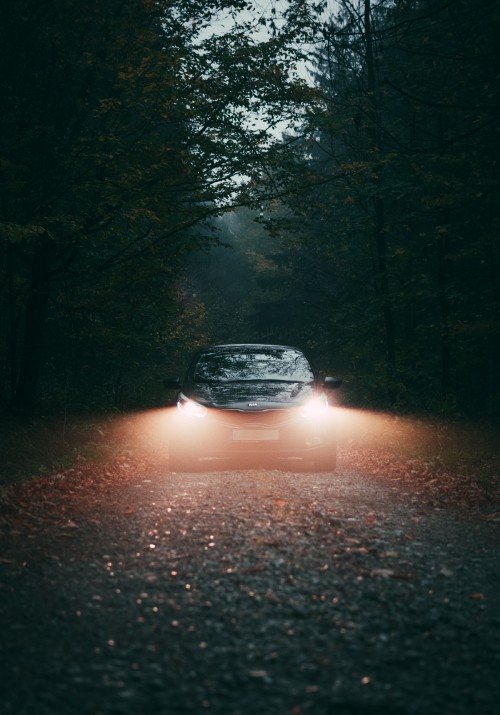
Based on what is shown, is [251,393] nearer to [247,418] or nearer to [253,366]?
[247,418]

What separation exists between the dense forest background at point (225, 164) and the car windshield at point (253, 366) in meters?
3.05

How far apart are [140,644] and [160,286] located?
13.6 meters

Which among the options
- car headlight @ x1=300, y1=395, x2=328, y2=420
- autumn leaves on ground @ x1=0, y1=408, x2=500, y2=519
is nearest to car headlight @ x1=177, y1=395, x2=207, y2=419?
autumn leaves on ground @ x1=0, y1=408, x2=500, y2=519

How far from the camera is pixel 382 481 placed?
30.2ft

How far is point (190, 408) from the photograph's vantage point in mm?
9211

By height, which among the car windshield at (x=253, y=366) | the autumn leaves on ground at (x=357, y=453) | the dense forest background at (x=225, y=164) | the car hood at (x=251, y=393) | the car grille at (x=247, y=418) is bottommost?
the autumn leaves on ground at (x=357, y=453)

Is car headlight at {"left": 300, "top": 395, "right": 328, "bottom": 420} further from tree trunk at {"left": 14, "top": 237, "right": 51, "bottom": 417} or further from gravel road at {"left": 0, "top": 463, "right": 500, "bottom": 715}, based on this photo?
tree trunk at {"left": 14, "top": 237, "right": 51, "bottom": 417}

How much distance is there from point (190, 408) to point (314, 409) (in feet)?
5.58

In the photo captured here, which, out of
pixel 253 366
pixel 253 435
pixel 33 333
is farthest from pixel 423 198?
pixel 33 333

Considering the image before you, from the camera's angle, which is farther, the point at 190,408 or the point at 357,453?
the point at 357,453

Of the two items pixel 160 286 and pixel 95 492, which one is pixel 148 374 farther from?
pixel 95 492

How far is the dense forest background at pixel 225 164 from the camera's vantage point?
11.5 meters

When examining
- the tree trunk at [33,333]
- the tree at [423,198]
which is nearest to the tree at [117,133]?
the tree trunk at [33,333]

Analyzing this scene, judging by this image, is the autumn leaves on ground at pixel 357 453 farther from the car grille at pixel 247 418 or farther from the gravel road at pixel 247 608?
Result: the gravel road at pixel 247 608
